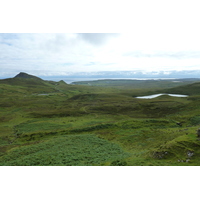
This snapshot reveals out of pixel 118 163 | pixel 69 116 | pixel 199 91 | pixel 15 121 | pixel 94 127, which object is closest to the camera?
pixel 118 163

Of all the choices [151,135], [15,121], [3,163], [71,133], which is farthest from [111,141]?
[15,121]

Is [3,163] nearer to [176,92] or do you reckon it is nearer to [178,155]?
[178,155]

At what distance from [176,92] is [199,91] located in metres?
26.3

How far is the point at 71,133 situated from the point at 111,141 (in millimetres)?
14403

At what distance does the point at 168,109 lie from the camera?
234ft

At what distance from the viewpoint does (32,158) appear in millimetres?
24203

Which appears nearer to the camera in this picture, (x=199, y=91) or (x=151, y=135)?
(x=151, y=135)

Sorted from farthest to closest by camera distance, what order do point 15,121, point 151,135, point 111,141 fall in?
point 15,121 → point 151,135 → point 111,141

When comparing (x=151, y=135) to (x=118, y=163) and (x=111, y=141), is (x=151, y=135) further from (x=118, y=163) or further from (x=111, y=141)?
(x=118, y=163)

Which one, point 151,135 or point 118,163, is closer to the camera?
A: point 118,163

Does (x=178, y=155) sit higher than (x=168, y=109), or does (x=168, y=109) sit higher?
(x=178, y=155)

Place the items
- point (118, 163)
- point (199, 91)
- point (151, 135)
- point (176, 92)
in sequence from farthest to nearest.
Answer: point (176, 92) → point (199, 91) → point (151, 135) → point (118, 163)

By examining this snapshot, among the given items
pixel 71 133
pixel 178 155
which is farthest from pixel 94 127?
pixel 178 155

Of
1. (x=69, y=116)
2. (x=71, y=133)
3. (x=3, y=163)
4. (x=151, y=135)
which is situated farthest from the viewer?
(x=69, y=116)
